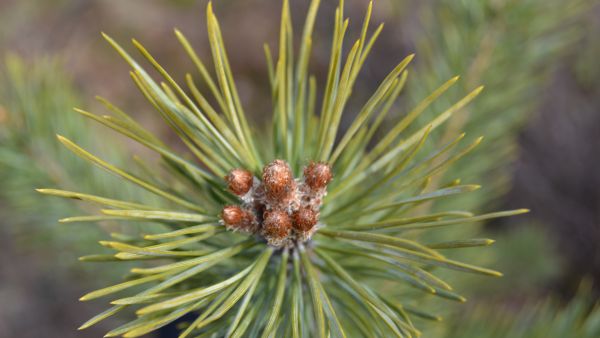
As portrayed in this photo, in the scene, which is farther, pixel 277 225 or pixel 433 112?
pixel 433 112

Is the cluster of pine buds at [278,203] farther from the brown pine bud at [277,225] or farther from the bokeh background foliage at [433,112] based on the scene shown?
the bokeh background foliage at [433,112]

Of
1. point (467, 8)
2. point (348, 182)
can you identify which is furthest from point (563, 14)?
point (348, 182)

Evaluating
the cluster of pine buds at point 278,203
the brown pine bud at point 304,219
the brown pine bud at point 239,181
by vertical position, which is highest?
the brown pine bud at point 239,181

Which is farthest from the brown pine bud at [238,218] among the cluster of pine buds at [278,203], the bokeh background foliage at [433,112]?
the bokeh background foliage at [433,112]

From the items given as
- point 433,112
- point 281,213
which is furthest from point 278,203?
point 433,112

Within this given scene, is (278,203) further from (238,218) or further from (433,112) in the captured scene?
(433,112)

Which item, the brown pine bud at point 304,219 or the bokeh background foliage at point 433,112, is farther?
the bokeh background foliage at point 433,112
